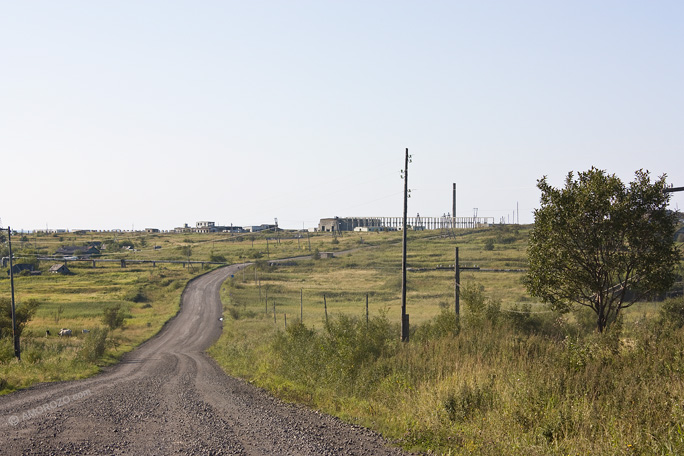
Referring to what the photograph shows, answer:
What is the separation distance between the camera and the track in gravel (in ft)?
30.7

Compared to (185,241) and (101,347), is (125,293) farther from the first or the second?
(185,241)

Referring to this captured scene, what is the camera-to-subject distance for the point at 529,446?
7.88m

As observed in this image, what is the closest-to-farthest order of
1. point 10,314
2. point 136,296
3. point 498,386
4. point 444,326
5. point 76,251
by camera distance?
point 498,386, point 444,326, point 10,314, point 136,296, point 76,251

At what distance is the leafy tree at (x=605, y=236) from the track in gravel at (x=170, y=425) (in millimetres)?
11142

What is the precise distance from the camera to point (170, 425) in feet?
37.1

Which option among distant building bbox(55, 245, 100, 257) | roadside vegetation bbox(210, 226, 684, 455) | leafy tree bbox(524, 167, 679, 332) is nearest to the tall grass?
roadside vegetation bbox(210, 226, 684, 455)

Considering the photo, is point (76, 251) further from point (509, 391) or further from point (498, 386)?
point (509, 391)

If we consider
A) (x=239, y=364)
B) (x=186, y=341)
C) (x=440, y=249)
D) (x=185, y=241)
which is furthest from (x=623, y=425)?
(x=185, y=241)

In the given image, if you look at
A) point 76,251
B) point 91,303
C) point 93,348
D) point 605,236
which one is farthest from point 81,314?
point 76,251

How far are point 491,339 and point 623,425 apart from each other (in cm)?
638

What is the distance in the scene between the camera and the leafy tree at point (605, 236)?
1855 cm

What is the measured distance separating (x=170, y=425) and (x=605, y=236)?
15.2 m

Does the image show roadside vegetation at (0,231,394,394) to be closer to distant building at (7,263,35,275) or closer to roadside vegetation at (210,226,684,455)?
distant building at (7,263,35,275)

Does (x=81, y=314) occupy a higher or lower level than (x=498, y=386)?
lower
